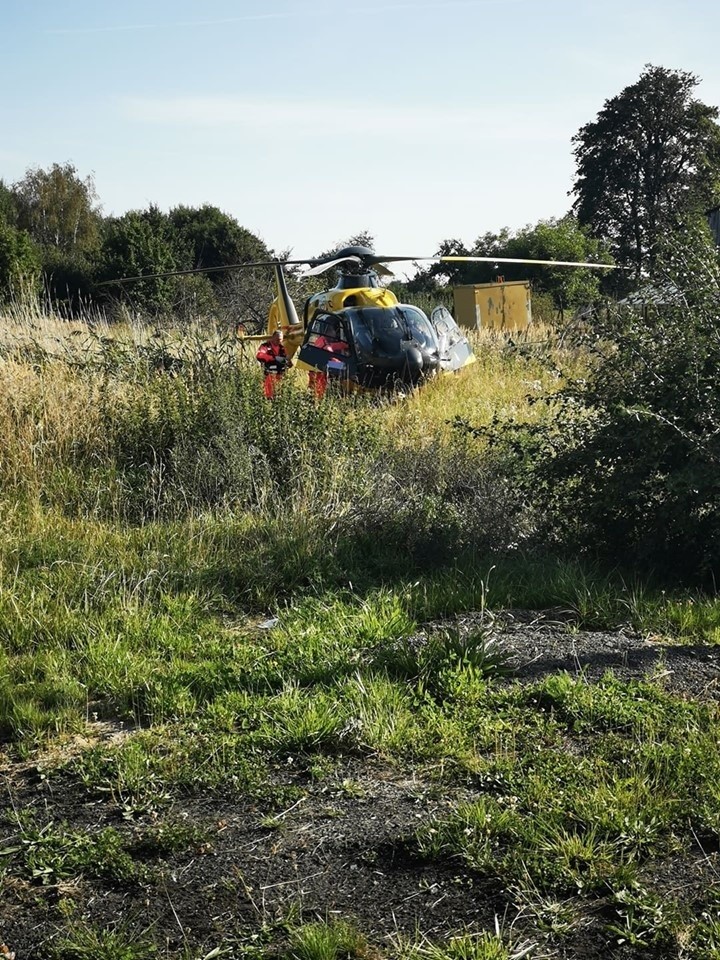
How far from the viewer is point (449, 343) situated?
14789 mm

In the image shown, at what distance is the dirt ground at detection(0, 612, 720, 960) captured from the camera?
114 inches

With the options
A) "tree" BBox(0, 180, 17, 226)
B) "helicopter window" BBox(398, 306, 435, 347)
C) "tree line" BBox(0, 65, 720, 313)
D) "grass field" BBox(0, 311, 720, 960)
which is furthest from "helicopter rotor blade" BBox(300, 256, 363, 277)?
"tree" BBox(0, 180, 17, 226)

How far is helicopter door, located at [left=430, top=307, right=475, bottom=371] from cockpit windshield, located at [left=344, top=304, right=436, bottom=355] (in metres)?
0.24

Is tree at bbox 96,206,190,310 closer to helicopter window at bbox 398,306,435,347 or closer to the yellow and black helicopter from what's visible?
the yellow and black helicopter

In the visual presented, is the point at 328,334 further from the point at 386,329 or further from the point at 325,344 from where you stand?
the point at 386,329

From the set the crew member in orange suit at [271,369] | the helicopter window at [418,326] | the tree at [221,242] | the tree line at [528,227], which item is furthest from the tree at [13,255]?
the helicopter window at [418,326]

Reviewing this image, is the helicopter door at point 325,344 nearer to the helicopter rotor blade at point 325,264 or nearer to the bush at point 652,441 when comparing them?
the helicopter rotor blade at point 325,264

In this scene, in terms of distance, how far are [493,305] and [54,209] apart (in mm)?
30960

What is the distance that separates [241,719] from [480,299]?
21366 millimetres

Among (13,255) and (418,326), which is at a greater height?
(13,255)

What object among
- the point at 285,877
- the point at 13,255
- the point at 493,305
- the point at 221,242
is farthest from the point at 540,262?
the point at 221,242

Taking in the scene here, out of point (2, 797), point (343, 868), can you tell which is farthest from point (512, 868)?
point (2, 797)

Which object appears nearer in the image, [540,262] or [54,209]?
[540,262]

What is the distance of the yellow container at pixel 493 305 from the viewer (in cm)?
2455
